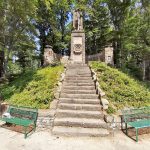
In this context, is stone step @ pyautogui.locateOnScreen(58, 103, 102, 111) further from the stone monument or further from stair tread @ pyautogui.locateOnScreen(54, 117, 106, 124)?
the stone monument

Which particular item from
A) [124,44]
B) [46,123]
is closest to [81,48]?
[124,44]

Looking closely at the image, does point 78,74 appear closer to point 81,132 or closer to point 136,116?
point 136,116

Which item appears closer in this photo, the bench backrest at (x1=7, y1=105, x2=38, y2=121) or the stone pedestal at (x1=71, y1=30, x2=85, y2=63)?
the bench backrest at (x1=7, y1=105, x2=38, y2=121)

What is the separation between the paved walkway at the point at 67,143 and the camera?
606 centimetres

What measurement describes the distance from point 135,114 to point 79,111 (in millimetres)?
2290

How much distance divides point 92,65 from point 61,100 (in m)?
4.98

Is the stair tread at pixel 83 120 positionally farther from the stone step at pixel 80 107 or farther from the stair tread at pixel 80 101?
the stair tread at pixel 80 101

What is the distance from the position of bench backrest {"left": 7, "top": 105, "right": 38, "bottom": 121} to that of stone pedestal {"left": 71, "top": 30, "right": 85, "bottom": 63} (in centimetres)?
1011

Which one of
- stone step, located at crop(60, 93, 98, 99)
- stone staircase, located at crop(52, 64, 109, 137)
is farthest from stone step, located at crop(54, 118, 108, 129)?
stone step, located at crop(60, 93, 98, 99)

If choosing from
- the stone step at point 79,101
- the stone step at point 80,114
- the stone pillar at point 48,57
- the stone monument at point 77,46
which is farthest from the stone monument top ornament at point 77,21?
the stone step at point 80,114

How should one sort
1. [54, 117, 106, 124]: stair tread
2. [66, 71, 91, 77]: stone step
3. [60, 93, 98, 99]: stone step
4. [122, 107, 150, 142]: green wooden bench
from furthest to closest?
[66, 71, 91, 77]: stone step
[60, 93, 98, 99]: stone step
[54, 117, 106, 124]: stair tread
[122, 107, 150, 142]: green wooden bench

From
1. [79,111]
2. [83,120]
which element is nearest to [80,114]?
[79,111]

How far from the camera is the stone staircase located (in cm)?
721

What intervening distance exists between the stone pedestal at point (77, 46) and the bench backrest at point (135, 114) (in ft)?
33.6
